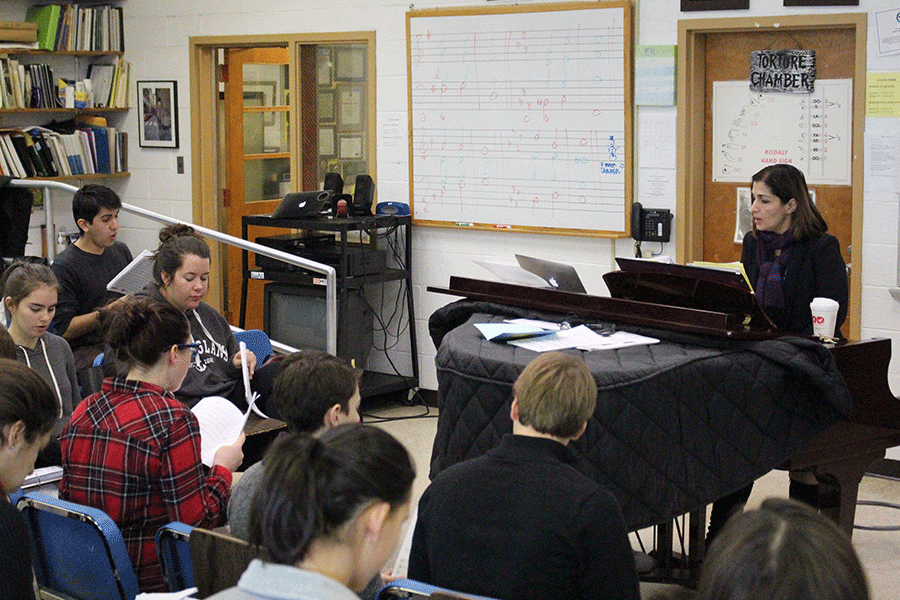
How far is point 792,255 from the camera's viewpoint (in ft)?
12.1

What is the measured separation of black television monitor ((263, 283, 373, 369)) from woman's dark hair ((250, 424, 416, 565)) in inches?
170

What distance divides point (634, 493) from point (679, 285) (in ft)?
2.17

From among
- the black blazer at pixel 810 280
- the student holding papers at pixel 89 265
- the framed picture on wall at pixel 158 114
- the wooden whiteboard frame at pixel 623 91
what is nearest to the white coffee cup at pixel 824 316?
the black blazer at pixel 810 280

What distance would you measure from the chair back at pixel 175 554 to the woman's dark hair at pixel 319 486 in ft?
2.91

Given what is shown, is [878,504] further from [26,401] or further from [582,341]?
[26,401]

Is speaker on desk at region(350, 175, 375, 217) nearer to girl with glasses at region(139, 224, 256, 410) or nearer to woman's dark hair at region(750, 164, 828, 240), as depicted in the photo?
girl with glasses at region(139, 224, 256, 410)

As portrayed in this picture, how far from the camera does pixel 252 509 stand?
4.92ft

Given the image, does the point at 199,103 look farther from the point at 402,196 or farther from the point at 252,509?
the point at 252,509

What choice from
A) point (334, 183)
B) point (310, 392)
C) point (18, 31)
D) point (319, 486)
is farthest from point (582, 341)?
point (18, 31)

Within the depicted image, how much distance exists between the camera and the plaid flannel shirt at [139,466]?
94.8 inches

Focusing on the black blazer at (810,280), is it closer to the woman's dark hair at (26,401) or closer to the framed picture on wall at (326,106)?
the woman's dark hair at (26,401)

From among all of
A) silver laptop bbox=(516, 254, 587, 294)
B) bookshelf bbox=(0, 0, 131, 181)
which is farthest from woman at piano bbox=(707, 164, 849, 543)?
bookshelf bbox=(0, 0, 131, 181)

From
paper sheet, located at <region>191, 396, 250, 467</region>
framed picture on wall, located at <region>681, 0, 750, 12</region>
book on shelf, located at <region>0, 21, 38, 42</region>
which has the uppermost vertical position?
book on shelf, located at <region>0, 21, 38, 42</region>

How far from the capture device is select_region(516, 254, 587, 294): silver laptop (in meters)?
3.44
